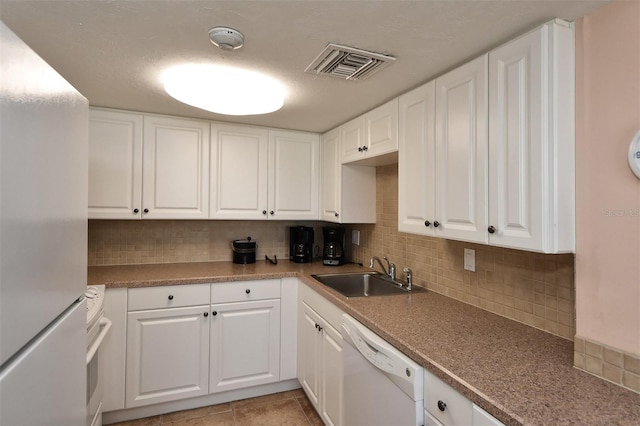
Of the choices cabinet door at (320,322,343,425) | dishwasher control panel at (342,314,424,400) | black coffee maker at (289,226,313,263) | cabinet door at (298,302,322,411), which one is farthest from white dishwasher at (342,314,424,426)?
black coffee maker at (289,226,313,263)

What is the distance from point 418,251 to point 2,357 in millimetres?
2012

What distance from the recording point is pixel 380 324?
4.75 ft

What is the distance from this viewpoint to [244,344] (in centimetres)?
238

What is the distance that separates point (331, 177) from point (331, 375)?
1.47 meters

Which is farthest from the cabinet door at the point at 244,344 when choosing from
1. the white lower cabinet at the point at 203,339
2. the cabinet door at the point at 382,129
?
the cabinet door at the point at 382,129

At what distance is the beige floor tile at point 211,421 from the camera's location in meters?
2.15

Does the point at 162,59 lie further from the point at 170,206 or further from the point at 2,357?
the point at 2,357

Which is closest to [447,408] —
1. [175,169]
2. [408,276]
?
[408,276]

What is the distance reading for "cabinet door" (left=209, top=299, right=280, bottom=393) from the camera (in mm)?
2322

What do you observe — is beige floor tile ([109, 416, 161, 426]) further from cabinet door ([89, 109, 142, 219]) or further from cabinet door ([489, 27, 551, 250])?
cabinet door ([489, 27, 551, 250])

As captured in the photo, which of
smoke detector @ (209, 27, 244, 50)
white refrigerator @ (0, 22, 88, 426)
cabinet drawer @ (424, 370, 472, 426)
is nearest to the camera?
white refrigerator @ (0, 22, 88, 426)

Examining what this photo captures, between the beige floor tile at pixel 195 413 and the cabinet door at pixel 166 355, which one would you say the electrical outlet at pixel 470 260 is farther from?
the beige floor tile at pixel 195 413

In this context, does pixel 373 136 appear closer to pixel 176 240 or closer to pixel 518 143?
pixel 518 143

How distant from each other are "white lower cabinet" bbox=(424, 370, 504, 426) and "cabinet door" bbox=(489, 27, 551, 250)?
1.84 feet
